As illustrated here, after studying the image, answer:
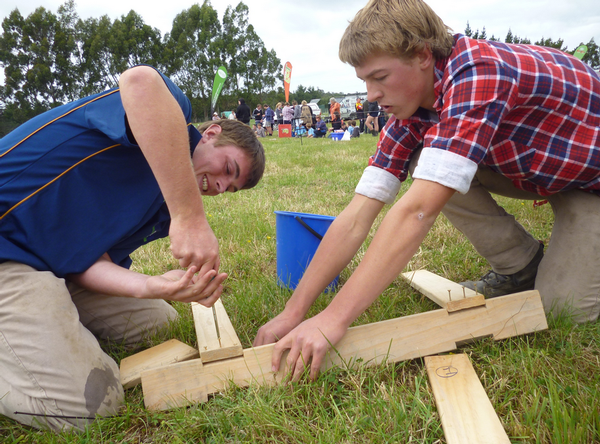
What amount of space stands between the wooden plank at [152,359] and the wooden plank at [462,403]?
91 cm

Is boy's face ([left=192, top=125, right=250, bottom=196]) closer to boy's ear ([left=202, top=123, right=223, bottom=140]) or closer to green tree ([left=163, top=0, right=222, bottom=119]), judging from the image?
boy's ear ([left=202, top=123, right=223, bottom=140])

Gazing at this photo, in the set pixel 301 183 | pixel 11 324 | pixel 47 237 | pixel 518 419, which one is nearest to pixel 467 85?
pixel 518 419

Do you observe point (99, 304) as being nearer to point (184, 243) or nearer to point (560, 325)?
point (184, 243)

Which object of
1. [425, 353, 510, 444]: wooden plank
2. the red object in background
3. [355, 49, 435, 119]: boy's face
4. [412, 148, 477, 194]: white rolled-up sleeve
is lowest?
the red object in background

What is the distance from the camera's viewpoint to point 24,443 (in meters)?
1.28

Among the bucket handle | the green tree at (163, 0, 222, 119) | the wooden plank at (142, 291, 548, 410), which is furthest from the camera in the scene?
the green tree at (163, 0, 222, 119)

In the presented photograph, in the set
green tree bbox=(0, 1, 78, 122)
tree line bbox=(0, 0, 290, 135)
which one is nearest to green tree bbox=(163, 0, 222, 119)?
tree line bbox=(0, 0, 290, 135)

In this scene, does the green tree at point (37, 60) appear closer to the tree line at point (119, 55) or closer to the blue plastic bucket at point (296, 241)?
the tree line at point (119, 55)

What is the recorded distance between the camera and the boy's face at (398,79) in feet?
4.76

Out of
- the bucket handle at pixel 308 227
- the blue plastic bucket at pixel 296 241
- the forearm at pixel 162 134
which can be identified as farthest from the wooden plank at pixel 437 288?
the forearm at pixel 162 134

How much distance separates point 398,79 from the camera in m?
1.48

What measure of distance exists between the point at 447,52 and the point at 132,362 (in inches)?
65.3

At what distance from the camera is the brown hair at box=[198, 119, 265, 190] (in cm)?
183

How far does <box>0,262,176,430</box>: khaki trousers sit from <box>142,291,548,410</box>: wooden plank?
192 mm
